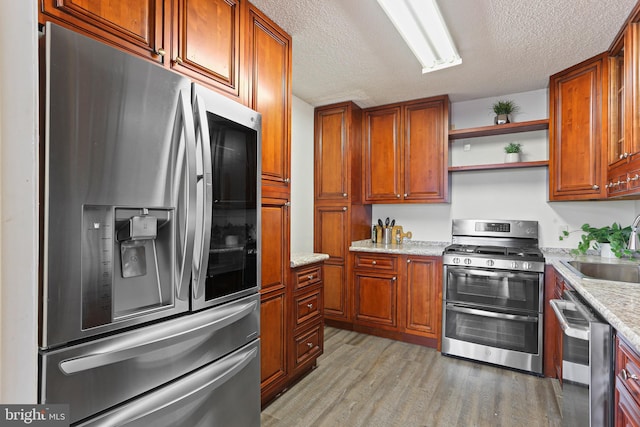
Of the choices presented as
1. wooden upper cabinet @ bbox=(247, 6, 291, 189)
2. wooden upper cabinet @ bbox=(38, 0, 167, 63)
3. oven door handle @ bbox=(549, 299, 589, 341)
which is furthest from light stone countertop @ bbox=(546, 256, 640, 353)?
wooden upper cabinet @ bbox=(38, 0, 167, 63)

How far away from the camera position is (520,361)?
2.59 metres

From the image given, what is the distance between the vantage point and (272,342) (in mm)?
2076

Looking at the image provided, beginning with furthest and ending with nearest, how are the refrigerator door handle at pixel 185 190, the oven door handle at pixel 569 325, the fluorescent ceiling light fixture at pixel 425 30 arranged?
1. the fluorescent ceiling light fixture at pixel 425 30
2. the oven door handle at pixel 569 325
3. the refrigerator door handle at pixel 185 190

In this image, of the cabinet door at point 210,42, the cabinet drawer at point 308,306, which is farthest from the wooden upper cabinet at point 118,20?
the cabinet drawer at point 308,306

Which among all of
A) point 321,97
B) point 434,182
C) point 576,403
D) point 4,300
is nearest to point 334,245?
point 434,182

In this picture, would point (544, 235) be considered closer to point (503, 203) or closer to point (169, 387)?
point (503, 203)

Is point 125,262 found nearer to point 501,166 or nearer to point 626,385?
point 626,385

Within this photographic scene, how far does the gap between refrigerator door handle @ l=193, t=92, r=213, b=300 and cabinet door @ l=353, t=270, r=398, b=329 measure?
2.36 metres

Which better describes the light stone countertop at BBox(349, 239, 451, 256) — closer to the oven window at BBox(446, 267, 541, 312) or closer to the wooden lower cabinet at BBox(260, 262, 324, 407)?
the oven window at BBox(446, 267, 541, 312)

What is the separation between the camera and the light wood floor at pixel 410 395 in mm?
1979

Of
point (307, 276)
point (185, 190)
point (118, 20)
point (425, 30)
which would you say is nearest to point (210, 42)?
point (118, 20)

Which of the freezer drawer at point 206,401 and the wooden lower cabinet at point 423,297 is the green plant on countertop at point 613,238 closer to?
the wooden lower cabinet at point 423,297

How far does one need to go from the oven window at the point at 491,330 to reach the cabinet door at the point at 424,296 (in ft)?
0.53

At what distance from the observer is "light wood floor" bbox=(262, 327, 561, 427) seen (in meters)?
1.98
